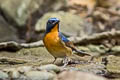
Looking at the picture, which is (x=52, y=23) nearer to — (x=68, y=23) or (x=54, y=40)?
(x=54, y=40)

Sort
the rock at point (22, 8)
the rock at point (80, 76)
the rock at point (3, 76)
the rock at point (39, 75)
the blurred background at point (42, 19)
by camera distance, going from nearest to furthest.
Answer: the rock at point (80, 76)
the rock at point (39, 75)
the rock at point (3, 76)
the blurred background at point (42, 19)
the rock at point (22, 8)

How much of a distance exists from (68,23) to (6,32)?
1.96 metres

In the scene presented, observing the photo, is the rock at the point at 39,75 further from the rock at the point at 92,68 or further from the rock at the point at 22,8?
the rock at the point at 22,8

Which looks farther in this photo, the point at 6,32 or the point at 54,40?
the point at 6,32

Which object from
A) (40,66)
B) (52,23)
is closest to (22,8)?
(52,23)

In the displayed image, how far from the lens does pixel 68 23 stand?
42.3ft

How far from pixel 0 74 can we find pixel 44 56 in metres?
2.76

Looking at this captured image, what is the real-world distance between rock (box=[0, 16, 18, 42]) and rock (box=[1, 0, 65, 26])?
0.23 meters

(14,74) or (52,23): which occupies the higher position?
(52,23)

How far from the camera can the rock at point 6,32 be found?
12.4 m

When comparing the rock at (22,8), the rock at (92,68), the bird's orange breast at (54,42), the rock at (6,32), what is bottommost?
the rock at (92,68)

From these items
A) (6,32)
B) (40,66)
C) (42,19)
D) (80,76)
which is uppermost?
(42,19)

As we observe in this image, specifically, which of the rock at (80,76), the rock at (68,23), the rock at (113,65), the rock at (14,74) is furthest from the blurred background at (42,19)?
the rock at (80,76)

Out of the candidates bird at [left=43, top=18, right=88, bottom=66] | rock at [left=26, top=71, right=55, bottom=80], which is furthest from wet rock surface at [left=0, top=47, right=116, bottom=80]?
bird at [left=43, top=18, right=88, bottom=66]
